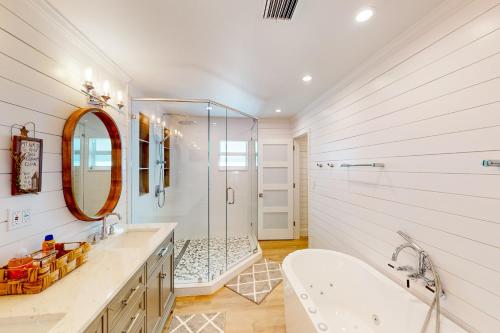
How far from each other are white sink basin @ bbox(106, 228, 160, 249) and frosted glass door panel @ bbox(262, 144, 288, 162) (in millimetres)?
2671

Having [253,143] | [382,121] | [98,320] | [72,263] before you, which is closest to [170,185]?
[253,143]

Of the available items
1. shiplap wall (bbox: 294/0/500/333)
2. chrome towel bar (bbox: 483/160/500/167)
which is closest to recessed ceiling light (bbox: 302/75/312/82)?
shiplap wall (bbox: 294/0/500/333)

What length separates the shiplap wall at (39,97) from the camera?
114cm

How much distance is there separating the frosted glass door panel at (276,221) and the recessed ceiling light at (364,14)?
3460mm

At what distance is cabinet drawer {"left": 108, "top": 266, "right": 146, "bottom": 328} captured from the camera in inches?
43.6

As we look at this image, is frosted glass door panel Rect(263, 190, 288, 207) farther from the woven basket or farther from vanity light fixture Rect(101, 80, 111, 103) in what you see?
the woven basket

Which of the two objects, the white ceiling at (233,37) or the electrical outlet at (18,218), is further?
the white ceiling at (233,37)

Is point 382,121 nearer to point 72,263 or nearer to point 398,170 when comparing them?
point 398,170

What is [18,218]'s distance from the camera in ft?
3.96

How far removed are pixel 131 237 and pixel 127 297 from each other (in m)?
0.87

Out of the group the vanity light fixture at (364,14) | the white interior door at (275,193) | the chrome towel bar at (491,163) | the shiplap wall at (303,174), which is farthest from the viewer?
the shiplap wall at (303,174)

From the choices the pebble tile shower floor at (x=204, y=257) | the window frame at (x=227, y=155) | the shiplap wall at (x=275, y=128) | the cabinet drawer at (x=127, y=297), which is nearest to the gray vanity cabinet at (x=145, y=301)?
the cabinet drawer at (x=127, y=297)

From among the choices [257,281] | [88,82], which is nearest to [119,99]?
[88,82]

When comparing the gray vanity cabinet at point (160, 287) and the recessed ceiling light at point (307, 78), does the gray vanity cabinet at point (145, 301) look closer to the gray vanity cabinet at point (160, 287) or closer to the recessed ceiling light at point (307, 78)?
the gray vanity cabinet at point (160, 287)
